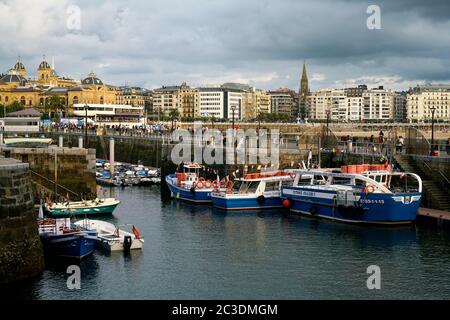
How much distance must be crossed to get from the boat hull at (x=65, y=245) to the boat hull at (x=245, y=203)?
1849 cm

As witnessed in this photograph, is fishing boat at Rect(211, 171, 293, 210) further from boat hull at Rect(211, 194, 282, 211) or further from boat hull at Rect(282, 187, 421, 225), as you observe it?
boat hull at Rect(282, 187, 421, 225)

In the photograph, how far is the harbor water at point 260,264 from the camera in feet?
93.8

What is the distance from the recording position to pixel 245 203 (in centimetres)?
5091

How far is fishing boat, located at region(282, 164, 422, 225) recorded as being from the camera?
139 ft

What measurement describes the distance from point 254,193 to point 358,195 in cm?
967

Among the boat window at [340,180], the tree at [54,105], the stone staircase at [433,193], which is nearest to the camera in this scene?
the stone staircase at [433,193]

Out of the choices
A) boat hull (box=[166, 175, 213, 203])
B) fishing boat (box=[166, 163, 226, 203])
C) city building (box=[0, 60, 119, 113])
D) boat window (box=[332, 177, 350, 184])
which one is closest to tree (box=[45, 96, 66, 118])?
city building (box=[0, 60, 119, 113])

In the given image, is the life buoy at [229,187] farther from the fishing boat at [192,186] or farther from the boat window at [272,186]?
the boat window at [272,186]

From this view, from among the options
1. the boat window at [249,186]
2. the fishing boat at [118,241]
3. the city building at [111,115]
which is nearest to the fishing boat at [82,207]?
the fishing boat at [118,241]

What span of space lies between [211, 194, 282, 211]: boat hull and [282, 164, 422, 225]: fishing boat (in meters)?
1.25

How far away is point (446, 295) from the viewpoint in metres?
28.2

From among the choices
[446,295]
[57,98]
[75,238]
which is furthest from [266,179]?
[57,98]
